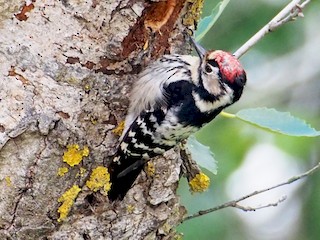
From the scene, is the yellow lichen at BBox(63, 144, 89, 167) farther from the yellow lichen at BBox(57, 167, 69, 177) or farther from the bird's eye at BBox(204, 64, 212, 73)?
the bird's eye at BBox(204, 64, 212, 73)

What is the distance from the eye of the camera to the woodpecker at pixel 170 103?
304 centimetres

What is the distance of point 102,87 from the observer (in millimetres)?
2986

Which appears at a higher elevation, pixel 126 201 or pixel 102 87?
pixel 102 87

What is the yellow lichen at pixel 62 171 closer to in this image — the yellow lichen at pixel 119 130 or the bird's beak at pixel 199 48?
the yellow lichen at pixel 119 130

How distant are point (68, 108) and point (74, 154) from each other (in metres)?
0.15

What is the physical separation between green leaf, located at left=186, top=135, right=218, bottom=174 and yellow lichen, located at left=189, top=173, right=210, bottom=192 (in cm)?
12

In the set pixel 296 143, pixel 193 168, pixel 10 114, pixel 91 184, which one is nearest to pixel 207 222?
pixel 296 143

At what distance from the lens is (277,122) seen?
313 cm

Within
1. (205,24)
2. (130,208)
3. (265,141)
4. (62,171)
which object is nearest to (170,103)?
(205,24)

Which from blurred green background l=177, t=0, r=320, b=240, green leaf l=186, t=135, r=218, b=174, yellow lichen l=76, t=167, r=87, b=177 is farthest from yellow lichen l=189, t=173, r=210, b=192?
blurred green background l=177, t=0, r=320, b=240

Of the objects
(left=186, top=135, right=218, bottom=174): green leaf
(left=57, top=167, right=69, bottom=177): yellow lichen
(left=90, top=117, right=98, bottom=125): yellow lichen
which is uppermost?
(left=186, top=135, right=218, bottom=174): green leaf

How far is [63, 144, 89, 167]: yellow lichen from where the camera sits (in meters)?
2.91

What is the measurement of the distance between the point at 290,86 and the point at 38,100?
266cm

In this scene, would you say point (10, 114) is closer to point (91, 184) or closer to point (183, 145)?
point (91, 184)
